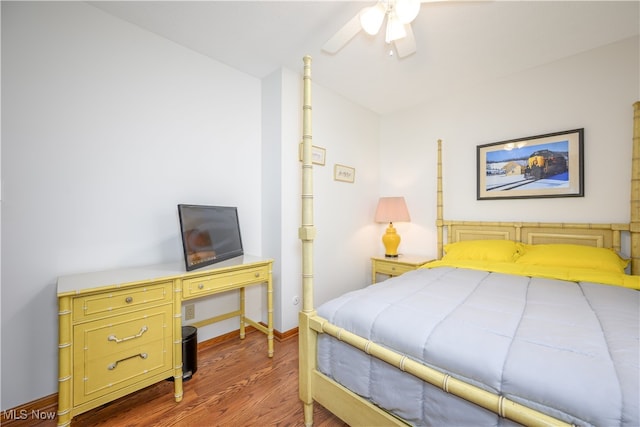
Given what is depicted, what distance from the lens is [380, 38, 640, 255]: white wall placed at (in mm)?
2203

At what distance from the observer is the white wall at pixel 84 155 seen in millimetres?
1532

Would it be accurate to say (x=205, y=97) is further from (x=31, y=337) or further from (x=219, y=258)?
(x=31, y=337)

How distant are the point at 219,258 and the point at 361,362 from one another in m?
1.31

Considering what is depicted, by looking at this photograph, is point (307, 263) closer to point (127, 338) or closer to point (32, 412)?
point (127, 338)

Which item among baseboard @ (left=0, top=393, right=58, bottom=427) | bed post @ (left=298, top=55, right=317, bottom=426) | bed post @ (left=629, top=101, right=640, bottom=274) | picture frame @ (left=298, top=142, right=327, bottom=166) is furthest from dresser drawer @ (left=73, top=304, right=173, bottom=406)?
bed post @ (left=629, top=101, right=640, bottom=274)

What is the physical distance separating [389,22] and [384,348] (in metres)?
1.77

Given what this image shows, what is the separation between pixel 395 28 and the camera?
158 centimetres

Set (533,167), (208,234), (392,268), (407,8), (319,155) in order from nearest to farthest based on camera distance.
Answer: (407,8) → (208,234) → (533,167) → (319,155) → (392,268)

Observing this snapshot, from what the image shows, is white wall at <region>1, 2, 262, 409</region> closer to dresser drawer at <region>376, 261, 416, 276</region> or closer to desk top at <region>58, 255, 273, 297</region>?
desk top at <region>58, 255, 273, 297</region>

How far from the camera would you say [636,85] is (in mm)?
2131

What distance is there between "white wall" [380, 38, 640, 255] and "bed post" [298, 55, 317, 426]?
2.22 m

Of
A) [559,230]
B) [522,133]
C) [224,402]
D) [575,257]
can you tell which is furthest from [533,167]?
[224,402]

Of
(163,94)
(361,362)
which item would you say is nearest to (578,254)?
(361,362)

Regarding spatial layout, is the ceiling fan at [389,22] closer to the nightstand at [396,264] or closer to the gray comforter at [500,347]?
the gray comforter at [500,347]
